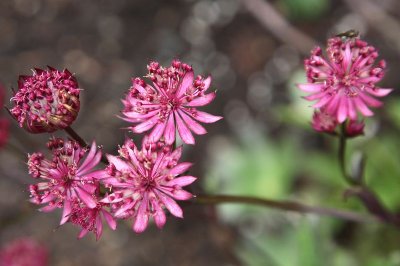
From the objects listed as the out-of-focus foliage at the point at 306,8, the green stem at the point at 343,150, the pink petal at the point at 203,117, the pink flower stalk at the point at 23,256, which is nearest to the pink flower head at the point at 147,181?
the pink petal at the point at 203,117

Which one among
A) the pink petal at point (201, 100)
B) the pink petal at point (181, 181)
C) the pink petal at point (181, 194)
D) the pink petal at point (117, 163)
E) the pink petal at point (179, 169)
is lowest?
the pink petal at point (181, 194)

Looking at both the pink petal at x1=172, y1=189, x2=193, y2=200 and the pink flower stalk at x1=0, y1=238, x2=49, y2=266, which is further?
the pink flower stalk at x1=0, y1=238, x2=49, y2=266

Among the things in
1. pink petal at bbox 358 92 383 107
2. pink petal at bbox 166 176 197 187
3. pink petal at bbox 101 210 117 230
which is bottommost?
pink petal at bbox 101 210 117 230

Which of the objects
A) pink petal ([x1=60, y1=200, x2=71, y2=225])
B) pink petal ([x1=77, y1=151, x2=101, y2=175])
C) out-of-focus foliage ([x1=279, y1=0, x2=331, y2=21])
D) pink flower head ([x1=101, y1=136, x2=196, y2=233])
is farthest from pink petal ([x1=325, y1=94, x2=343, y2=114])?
out-of-focus foliage ([x1=279, y1=0, x2=331, y2=21])

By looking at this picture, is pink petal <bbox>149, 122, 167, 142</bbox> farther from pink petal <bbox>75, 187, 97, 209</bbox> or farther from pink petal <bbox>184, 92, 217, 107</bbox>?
pink petal <bbox>75, 187, 97, 209</bbox>

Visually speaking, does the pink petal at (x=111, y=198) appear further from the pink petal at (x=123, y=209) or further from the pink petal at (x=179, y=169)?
the pink petal at (x=179, y=169)

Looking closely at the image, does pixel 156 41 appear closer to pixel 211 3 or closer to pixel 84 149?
pixel 211 3
